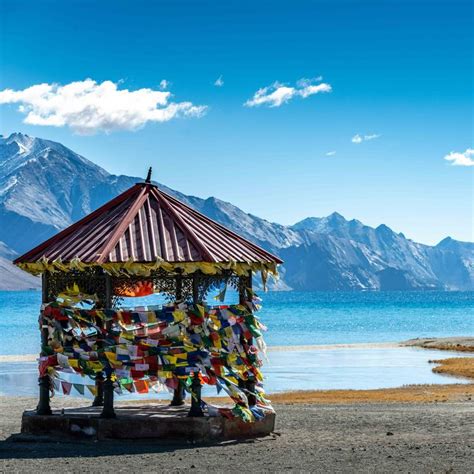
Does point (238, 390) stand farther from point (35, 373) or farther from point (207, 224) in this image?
point (35, 373)

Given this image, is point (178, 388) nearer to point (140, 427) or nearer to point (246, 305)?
point (140, 427)

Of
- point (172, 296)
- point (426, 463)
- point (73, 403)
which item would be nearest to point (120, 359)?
point (172, 296)

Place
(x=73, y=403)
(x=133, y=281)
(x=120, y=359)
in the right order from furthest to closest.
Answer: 1. (x=73, y=403)
2. (x=133, y=281)
3. (x=120, y=359)

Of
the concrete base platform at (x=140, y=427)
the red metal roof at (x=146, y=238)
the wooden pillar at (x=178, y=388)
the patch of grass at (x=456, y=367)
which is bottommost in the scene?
the patch of grass at (x=456, y=367)

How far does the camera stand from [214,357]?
19.2 m

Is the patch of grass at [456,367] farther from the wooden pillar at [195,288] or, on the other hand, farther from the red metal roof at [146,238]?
the wooden pillar at [195,288]

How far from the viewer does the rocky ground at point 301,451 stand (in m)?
16.3

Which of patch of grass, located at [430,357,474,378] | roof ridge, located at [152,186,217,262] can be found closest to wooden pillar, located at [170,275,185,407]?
roof ridge, located at [152,186,217,262]

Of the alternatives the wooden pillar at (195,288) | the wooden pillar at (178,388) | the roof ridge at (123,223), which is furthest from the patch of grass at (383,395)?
the wooden pillar at (195,288)

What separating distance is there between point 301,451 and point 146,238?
546 centimetres

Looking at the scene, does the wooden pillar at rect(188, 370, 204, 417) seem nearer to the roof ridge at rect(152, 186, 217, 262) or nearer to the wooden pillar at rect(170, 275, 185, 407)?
the wooden pillar at rect(170, 275, 185, 407)

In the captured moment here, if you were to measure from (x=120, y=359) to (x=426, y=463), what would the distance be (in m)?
6.41

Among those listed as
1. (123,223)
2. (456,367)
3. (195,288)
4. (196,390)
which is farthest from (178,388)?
(456,367)

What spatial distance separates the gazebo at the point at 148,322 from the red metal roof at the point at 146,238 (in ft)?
0.11
